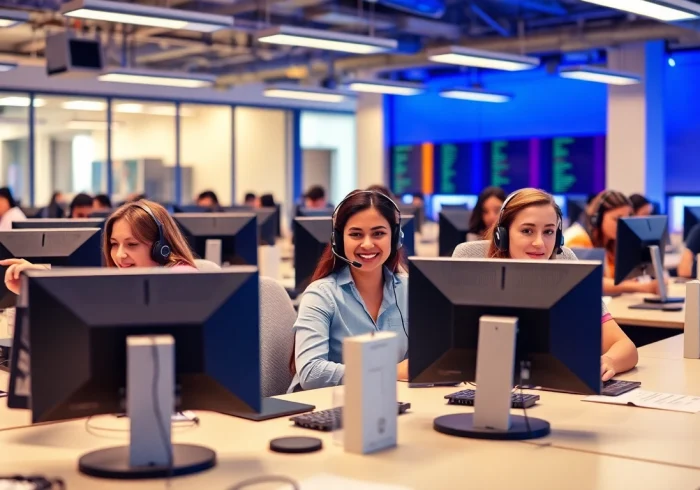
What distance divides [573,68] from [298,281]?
5360 millimetres

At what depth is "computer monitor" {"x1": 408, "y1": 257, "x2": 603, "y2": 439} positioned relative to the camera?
219 centimetres

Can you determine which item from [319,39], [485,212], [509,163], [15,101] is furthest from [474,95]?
[15,101]

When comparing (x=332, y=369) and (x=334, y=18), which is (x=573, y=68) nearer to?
(x=334, y=18)

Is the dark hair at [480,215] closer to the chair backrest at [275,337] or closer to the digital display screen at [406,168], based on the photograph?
the chair backrest at [275,337]

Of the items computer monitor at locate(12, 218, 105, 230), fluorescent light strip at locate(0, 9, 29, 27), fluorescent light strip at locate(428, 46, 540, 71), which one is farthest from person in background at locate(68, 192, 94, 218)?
computer monitor at locate(12, 218, 105, 230)

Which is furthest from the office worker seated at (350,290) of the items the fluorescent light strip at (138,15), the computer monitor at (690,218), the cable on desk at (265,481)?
the computer monitor at (690,218)

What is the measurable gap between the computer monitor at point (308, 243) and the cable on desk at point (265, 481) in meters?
2.72

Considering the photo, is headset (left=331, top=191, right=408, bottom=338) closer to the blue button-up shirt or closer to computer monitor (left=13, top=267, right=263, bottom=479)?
the blue button-up shirt

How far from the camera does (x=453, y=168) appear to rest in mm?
12672

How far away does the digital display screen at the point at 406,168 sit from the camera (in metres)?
13.0

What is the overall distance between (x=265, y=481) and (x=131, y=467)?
0.27 metres

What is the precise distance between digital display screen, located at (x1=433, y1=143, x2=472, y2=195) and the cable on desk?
35.7ft

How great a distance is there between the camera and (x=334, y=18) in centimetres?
977

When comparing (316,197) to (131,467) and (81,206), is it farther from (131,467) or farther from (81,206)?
(131,467)
